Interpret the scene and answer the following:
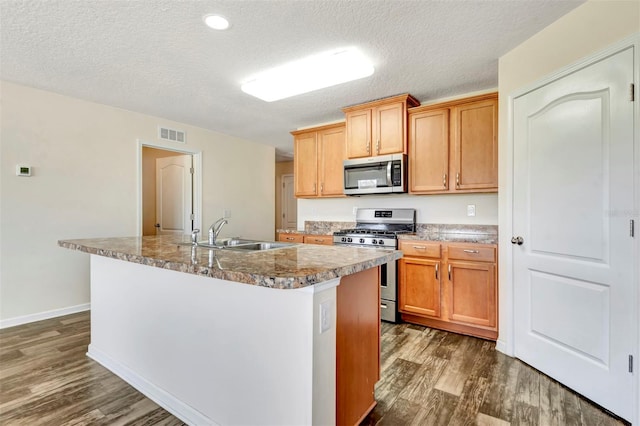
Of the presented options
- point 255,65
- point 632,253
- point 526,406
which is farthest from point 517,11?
point 526,406

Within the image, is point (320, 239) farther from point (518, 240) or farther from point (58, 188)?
point (58, 188)

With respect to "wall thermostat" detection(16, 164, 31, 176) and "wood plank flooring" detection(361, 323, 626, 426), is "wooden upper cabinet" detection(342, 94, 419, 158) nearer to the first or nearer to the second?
"wood plank flooring" detection(361, 323, 626, 426)

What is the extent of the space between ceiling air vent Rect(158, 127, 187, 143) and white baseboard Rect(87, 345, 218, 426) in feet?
9.06

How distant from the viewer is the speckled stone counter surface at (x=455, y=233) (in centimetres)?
304

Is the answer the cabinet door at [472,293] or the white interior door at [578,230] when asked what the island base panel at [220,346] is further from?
the cabinet door at [472,293]

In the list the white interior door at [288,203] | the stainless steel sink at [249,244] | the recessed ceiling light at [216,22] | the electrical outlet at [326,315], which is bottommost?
the electrical outlet at [326,315]

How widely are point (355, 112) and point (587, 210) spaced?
2459 mm

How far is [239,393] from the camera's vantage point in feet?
4.70

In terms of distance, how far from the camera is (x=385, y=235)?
131 inches

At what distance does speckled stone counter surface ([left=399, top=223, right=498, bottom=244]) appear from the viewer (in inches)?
120

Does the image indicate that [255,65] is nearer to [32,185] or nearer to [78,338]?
[32,185]

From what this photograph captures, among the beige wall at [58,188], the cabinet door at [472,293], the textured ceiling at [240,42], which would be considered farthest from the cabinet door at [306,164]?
the cabinet door at [472,293]

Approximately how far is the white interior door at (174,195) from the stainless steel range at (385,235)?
247 cm

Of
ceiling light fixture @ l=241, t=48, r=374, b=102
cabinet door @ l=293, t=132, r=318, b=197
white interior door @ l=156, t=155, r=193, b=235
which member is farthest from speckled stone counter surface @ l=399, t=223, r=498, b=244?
white interior door @ l=156, t=155, r=193, b=235
